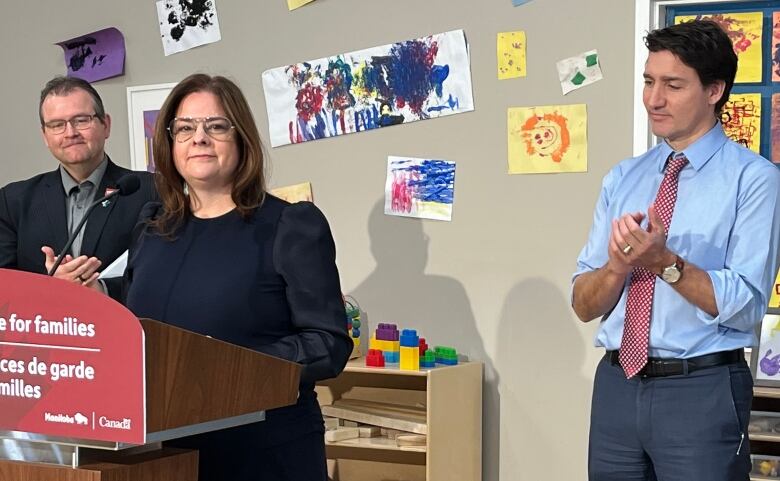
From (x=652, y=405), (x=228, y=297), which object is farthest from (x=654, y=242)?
(x=228, y=297)

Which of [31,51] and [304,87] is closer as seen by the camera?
[304,87]

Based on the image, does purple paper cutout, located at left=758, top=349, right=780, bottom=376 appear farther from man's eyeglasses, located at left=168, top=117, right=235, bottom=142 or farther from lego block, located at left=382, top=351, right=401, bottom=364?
man's eyeglasses, located at left=168, top=117, right=235, bottom=142

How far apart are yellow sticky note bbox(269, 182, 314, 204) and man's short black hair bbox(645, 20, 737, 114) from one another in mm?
1923

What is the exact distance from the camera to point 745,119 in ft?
11.5

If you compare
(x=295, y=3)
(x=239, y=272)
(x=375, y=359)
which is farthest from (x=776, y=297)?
(x=239, y=272)

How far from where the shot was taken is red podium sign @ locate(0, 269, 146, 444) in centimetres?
138

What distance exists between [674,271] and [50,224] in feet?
5.26

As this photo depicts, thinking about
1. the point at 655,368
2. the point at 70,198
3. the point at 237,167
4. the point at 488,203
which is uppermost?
the point at 237,167

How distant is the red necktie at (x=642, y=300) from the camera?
2248mm

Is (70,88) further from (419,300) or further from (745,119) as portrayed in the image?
(745,119)

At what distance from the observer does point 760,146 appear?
11.4 feet

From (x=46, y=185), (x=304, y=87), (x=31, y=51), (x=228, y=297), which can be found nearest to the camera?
(x=228, y=297)

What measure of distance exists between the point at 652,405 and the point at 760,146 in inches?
61.4

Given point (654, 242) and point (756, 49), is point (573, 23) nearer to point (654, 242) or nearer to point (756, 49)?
point (756, 49)
